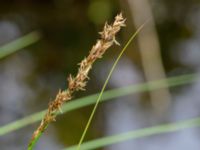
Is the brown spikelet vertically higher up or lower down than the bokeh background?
lower down

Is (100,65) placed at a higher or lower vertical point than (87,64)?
higher

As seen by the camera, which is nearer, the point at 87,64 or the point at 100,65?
the point at 87,64

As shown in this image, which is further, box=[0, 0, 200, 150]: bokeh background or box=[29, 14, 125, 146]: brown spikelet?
box=[0, 0, 200, 150]: bokeh background

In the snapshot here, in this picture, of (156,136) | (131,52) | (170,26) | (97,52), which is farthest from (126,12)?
(97,52)

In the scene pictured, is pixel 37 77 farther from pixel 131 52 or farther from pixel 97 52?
pixel 97 52

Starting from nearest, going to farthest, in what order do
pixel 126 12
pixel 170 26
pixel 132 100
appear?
pixel 132 100 → pixel 126 12 → pixel 170 26

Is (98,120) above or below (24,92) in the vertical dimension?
below

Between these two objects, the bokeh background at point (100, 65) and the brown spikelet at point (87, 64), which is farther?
the bokeh background at point (100, 65)

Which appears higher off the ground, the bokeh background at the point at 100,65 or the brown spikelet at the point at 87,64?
the bokeh background at the point at 100,65
